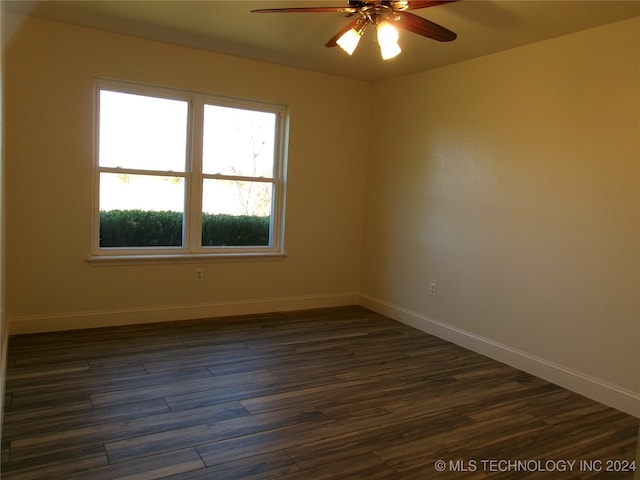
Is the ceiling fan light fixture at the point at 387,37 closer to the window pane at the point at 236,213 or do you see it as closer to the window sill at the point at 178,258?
the window pane at the point at 236,213

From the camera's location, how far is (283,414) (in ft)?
9.02

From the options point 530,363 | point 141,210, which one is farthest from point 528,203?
point 141,210

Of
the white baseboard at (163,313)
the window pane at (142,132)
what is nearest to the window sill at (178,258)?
the white baseboard at (163,313)

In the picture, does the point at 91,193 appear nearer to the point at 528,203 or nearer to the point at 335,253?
the point at 335,253

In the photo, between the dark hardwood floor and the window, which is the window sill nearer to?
the window

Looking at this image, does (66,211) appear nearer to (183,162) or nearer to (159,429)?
(183,162)

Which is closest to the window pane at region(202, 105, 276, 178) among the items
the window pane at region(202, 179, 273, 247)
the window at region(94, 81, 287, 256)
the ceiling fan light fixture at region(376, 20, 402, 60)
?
the window at region(94, 81, 287, 256)

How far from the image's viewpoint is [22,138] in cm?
374

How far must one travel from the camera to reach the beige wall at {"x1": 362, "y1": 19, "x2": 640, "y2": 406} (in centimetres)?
310

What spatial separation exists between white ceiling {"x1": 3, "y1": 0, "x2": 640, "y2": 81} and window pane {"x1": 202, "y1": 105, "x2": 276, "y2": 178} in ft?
1.91

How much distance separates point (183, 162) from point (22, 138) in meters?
1.29

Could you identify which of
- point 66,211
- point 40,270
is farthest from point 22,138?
point 40,270

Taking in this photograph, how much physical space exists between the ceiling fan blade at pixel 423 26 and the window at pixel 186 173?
2487 millimetres

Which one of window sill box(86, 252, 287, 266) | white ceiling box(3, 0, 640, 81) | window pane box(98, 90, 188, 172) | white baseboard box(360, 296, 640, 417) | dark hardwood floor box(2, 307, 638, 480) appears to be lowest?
dark hardwood floor box(2, 307, 638, 480)
